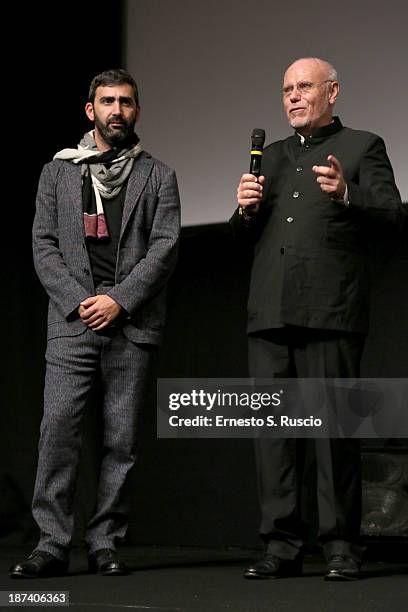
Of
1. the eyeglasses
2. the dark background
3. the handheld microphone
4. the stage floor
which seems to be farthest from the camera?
the dark background

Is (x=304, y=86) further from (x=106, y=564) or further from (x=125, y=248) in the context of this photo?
(x=106, y=564)

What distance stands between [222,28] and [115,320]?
159cm

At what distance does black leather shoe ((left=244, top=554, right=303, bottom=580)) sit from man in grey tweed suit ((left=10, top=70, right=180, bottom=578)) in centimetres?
36

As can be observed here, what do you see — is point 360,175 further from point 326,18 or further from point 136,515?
point 136,515

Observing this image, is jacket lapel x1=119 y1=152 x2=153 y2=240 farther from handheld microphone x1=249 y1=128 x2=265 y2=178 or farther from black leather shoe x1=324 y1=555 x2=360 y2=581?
black leather shoe x1=324 y1=555 x2=360 y2=581

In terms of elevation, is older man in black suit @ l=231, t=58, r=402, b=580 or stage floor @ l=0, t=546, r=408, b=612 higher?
older man in black suit @ l=231, t=58, r=402, b=580

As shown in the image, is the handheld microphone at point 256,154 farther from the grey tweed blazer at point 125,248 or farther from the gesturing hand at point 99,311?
the gesturing hand at point 99,311

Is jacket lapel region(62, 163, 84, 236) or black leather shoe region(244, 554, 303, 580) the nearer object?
black leather shoe region(244, 554, 303, 580)

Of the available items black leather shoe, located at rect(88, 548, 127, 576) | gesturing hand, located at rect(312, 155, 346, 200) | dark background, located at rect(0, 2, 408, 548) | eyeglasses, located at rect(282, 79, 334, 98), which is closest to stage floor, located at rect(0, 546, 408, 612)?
black leather shoe, located at rect(88, 548, 127, 576)

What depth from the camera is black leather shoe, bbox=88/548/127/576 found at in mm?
2738

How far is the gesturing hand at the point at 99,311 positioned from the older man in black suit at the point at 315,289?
383 millimetres

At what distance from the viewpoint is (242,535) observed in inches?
158

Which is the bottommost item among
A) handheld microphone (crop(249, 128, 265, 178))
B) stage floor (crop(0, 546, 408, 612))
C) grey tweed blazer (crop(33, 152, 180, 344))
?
stage floor (crop(0, 546, 408, 612))

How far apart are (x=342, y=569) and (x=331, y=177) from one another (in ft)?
3.28
